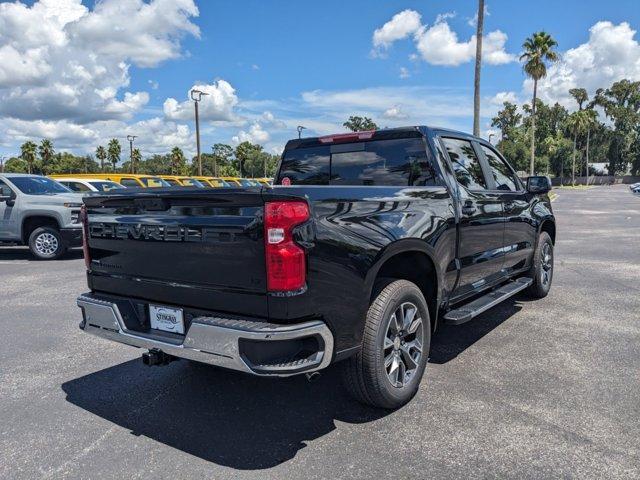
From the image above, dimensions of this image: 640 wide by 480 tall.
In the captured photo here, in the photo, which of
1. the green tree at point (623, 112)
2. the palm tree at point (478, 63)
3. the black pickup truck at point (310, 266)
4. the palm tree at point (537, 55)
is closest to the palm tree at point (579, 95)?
the green tree at point (623, 112)

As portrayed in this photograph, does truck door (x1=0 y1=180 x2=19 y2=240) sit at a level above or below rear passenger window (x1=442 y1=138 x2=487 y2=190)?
below

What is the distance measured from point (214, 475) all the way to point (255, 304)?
94 cm

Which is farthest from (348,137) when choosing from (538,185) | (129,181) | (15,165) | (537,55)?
(15,165)

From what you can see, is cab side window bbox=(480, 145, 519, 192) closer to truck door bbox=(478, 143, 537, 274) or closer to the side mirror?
truck door bbox=(478, 143, 537, 274)

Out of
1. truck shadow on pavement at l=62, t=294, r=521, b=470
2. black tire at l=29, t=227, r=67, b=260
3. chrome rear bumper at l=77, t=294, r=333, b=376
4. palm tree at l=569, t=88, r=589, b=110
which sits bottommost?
truck shadow on pavement at l=62, t=294, r=521, b=470

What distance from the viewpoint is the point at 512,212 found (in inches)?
213

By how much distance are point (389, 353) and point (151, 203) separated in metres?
1.82

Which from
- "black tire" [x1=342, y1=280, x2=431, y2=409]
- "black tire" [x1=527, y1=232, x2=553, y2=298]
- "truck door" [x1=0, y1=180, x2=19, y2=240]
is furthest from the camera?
"truck door" [x1=0, y1=180, x2=19, y2=240]

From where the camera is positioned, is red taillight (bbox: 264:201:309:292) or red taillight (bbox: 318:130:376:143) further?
red taillight (bbox: 318:130:376:143)

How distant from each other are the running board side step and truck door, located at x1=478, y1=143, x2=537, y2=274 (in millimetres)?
195

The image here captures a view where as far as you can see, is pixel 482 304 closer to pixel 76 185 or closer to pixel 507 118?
pixel 76 185

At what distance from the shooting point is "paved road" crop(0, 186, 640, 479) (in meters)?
2.87

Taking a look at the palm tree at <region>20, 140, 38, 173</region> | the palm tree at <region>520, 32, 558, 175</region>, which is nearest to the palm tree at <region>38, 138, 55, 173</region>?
the palm tree at <region>20, 140, 38, 173</region>

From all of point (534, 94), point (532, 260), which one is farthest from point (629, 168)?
point (532, 260)
